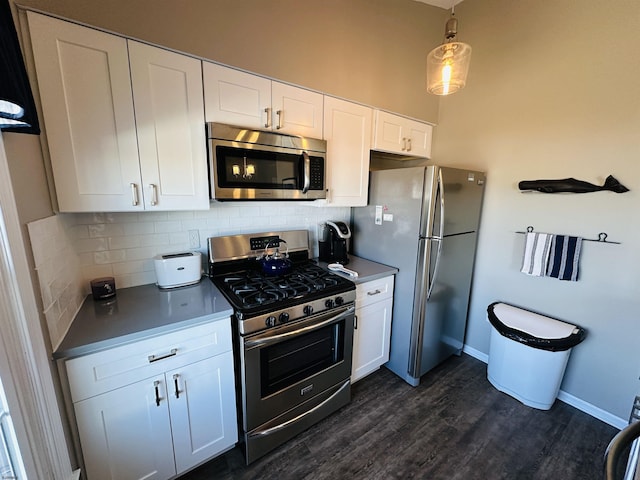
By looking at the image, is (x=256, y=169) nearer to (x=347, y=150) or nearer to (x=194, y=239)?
(x=194, y=239)

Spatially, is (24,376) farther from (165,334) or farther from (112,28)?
(112,28)

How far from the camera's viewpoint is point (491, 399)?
82.5 inches

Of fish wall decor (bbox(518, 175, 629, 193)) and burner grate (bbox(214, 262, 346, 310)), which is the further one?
fish wall decor (bbox(518, 175, 629, 193))

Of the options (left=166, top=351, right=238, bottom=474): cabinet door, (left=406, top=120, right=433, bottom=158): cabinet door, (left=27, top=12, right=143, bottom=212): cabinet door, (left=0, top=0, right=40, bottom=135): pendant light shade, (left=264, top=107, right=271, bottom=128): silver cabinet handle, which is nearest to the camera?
(left=0, top=0, right=40, bottom=135): pendant light shade

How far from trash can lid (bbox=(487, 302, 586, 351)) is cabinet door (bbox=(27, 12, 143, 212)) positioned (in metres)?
2.65

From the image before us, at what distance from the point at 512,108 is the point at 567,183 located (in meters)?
0.76

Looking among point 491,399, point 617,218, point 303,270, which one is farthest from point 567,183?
point 303,270

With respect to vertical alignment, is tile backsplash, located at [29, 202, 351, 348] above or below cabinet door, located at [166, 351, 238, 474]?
above

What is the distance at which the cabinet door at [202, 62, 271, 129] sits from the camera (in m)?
1.47

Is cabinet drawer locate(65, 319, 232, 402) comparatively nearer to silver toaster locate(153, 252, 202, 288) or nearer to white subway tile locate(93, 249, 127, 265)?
silver toaster locate(153, 252, 202, 288)

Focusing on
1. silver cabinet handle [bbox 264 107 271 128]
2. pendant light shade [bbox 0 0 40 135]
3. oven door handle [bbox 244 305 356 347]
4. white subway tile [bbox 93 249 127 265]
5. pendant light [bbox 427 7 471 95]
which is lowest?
oven door handle [bbox 244 305 356 347]

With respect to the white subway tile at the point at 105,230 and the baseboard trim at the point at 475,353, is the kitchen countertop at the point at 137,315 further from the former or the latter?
the baseboard trim at the point at 475,353

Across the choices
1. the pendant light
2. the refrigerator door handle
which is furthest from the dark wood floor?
the pendant light

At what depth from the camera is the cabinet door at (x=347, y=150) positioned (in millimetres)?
1967
